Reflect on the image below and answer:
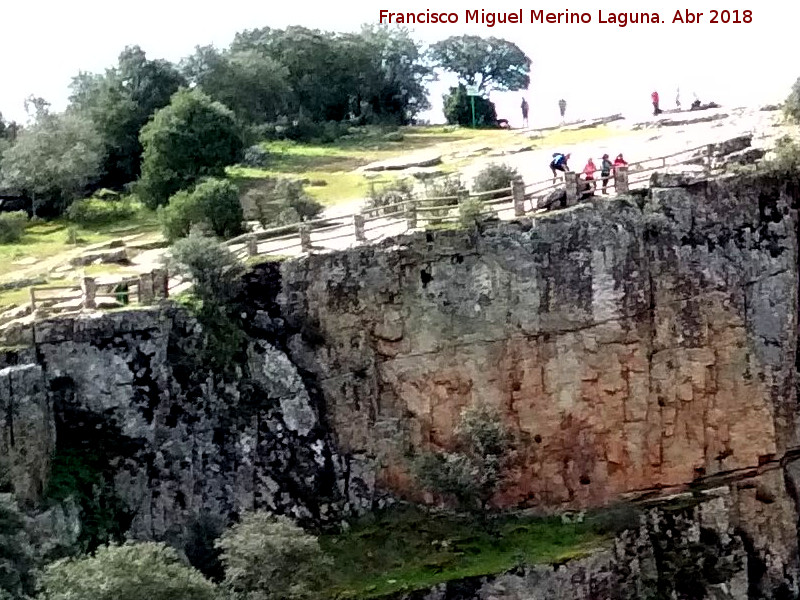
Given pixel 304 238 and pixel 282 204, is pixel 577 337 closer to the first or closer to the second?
pixel 304 238

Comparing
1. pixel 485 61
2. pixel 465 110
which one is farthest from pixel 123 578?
pixel 485 61

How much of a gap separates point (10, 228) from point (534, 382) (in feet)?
47.8

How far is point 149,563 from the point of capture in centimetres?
1856

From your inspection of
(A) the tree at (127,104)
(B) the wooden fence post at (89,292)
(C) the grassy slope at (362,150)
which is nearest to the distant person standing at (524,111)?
(C) the grassy slope at (362,150)

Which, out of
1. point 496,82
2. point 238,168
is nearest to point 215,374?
point 238,168

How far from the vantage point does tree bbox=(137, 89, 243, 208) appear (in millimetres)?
31281

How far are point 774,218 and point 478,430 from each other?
8418mm

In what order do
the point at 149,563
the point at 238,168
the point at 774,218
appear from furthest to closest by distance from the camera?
the point at 238,168
the point at 774,218
the point at 149,563

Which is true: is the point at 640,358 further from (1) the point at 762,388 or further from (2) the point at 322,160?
(2) the point at 322,160

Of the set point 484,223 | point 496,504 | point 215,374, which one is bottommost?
point 496,504

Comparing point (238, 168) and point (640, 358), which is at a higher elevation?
point (238, 168)

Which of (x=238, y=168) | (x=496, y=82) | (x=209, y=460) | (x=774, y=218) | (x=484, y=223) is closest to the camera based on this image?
(x=209, y=460)

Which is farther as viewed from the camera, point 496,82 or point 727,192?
point 496,82

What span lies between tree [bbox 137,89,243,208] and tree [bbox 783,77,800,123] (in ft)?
47.2
